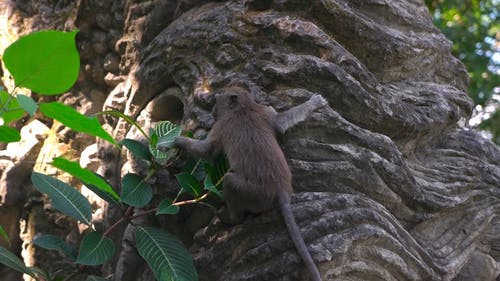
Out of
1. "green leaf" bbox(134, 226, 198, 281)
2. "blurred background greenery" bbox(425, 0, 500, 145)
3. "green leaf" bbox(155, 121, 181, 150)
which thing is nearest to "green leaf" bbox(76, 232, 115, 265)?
"green leaf" bbox(134, 226, 198, 281)

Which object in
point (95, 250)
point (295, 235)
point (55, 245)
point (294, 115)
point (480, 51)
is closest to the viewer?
point (295, 235)

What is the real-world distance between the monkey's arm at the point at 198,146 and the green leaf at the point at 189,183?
0.70 feet

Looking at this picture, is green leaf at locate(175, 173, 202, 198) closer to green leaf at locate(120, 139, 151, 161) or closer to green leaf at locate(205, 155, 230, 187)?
green leaf at locate(205, 155, 230, 187)

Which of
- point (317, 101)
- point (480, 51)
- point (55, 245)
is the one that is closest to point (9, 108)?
point (55, 245)

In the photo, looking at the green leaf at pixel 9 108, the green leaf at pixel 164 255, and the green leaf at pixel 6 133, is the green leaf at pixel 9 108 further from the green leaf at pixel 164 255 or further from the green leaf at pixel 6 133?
the green leaf at pixel 164 255

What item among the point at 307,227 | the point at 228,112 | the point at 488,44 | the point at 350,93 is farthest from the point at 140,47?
the point at 488,44

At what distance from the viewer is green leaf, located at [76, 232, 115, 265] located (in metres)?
2.57

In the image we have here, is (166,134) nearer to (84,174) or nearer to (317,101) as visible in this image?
(317,101)

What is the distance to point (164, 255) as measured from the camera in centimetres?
265

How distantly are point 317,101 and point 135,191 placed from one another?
1.01 meters

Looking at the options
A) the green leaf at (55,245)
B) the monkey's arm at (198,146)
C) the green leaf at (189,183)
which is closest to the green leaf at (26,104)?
the green leaf at (189,183)

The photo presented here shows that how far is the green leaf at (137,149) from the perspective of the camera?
293 centimetres

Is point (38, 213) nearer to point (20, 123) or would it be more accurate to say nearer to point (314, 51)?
point (20, 123)

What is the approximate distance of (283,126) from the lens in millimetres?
2922
